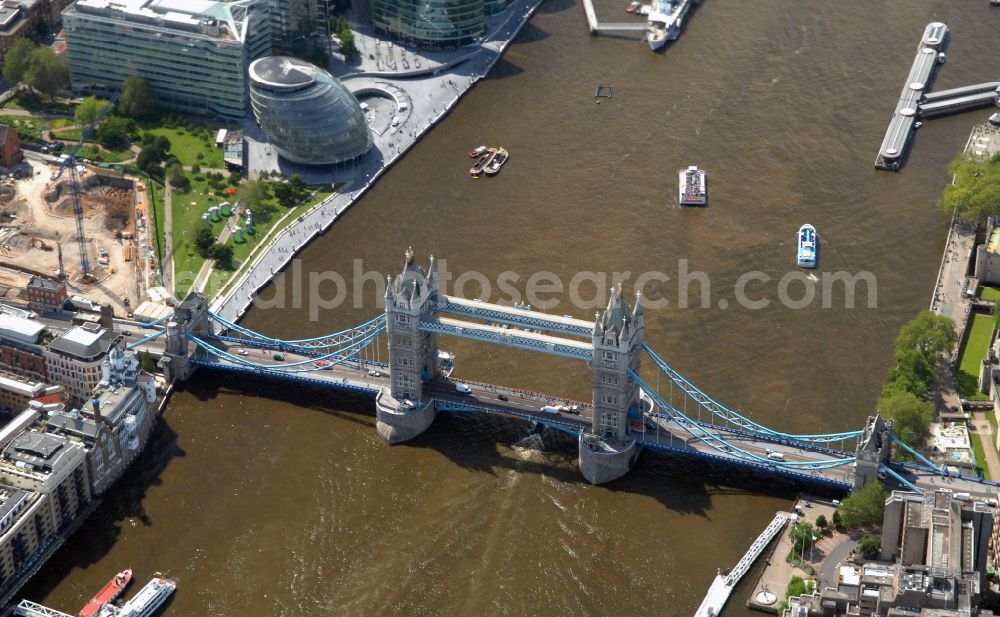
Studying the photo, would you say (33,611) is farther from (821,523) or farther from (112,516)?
(821,523)

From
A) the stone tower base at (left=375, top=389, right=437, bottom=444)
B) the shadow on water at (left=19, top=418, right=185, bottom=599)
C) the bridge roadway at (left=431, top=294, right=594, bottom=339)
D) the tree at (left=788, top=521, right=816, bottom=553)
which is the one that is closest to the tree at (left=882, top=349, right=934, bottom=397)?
the tree at (left=788, top=521, right=816, bottom=553)

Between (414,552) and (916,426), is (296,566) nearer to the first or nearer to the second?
(414,552)

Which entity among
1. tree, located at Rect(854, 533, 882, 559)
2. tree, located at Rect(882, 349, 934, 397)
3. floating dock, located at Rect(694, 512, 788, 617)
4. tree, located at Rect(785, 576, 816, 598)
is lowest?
floating dock, located at Rect(694, 512, 788, 617)

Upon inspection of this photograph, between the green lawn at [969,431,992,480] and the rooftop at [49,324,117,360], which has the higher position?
the rooftop at [49,324,117,360]

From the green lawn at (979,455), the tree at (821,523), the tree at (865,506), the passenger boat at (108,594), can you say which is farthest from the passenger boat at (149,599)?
the green lawn at (979,455)

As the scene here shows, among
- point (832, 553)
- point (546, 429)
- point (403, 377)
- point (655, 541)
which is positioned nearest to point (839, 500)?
point (832, 553)

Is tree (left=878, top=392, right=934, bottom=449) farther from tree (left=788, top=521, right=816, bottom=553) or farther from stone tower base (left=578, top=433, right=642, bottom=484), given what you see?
stone tower base (left=578, top=433, right=642, bottom=484)

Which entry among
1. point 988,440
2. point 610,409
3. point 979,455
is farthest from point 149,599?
point 988,440
